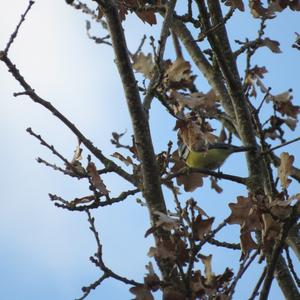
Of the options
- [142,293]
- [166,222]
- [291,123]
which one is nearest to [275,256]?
[166,222]

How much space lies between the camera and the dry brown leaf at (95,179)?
10.6 feet

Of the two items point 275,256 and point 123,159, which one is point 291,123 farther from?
point 275,256

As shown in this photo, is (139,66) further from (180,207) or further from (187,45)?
(187,45)

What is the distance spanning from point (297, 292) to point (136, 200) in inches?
56.0

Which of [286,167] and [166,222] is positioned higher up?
[286,167]

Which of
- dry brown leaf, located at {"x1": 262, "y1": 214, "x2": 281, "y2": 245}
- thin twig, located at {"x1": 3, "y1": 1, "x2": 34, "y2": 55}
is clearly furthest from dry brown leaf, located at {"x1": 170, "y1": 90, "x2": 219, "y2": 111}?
thin twig, located at {"x1": 3, "y1": 1, "x2": 34, "y2": 55}

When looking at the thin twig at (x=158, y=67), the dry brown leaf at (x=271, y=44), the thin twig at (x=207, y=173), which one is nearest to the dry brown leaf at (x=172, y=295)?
the thin twig at (x=207, y=173)

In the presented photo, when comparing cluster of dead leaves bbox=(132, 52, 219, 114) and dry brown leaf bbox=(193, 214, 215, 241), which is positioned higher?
cluster of dead leaves bbox=(132, 52, 219, 114)

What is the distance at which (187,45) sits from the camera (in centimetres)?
578

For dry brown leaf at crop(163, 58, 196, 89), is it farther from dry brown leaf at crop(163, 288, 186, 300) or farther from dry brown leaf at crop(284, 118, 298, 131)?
dry brown leaf at crop(284, 118, 298, 131)

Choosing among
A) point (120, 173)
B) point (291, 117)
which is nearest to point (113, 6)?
point (120, 173)

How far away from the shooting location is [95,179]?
127 inches

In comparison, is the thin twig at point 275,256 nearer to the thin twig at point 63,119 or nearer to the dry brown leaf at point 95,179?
the thin twig at point 63,119

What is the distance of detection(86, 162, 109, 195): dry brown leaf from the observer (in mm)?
3225
